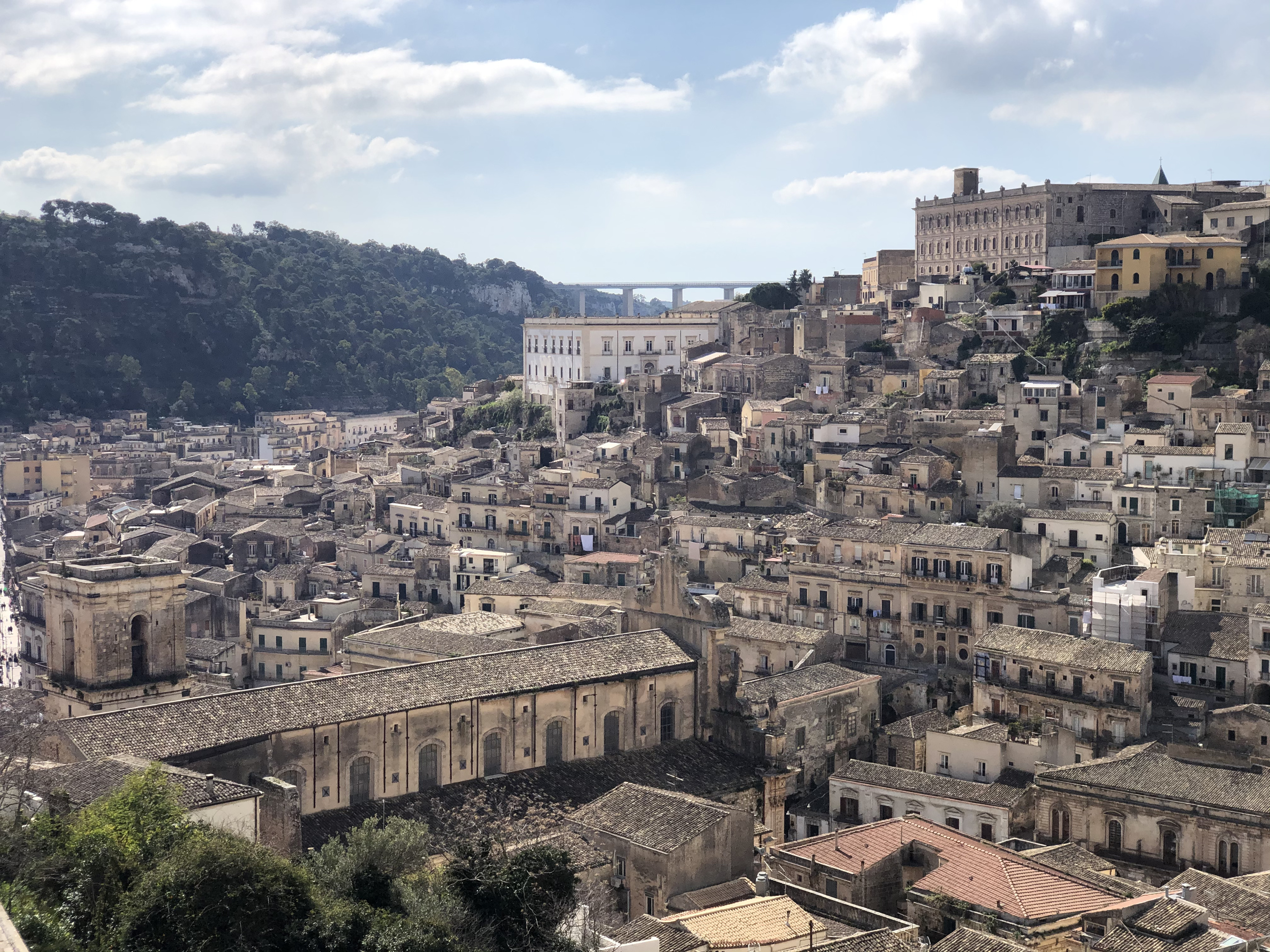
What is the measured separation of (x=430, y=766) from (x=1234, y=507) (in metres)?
32.3

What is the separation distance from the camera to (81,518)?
8925 centimetres

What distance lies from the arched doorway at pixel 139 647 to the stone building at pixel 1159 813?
863 inches

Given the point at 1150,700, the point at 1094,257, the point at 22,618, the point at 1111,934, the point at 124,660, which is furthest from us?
the point at 1094,257

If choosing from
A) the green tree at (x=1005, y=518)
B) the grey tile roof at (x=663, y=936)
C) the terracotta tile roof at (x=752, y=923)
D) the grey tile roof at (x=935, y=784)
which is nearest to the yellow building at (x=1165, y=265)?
the green tree at (x=1005, y=518)

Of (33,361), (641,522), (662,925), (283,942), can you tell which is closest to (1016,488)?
(641,522)

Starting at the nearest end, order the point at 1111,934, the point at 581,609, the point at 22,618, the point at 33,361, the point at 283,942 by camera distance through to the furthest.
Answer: the point at 283,942 → the point at 1111,934 → the point at 581,609 → the point at 22,618 → the point at 33,361

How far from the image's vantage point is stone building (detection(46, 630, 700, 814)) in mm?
31547

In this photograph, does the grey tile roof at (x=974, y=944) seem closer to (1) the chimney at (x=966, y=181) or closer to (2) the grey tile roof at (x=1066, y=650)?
(2) the grey tile roof at (x=1066, y=650)

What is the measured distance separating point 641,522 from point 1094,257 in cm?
3139

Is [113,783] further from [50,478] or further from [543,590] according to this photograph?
[50,478]

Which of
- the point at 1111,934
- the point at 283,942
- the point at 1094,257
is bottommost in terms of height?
the point at 1111,934

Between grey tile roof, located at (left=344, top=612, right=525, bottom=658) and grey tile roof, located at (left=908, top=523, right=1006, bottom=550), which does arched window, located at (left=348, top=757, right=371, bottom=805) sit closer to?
grey tile roof, located at (left=344, top=612, right=525, bottom=658)

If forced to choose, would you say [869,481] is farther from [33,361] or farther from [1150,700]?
[33,361]

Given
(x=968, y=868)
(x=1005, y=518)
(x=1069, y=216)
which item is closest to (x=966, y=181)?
(x=1069, y=216)
